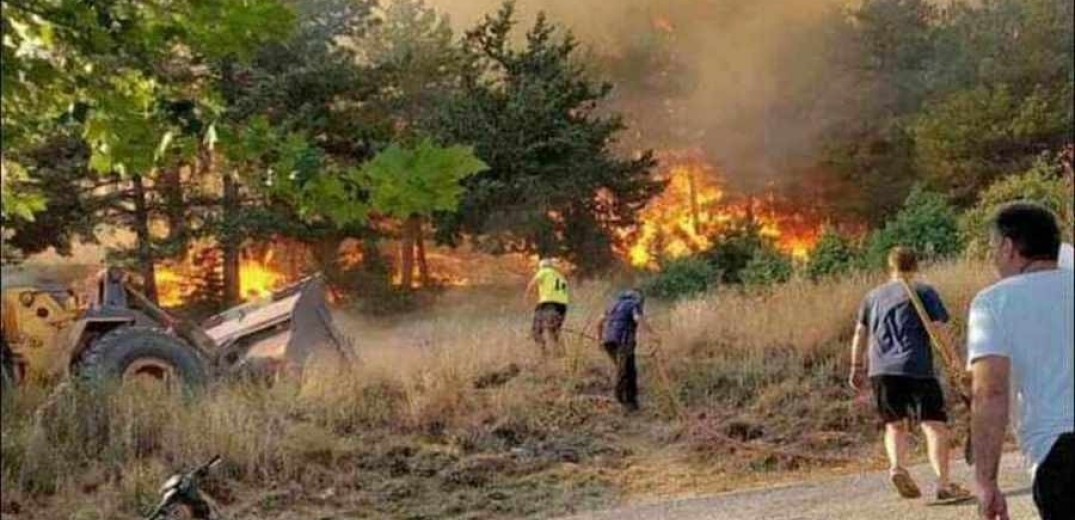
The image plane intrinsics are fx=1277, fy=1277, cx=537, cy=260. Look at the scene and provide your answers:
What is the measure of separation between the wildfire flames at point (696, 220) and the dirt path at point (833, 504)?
7237mm

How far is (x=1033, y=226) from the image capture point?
2.99 meters

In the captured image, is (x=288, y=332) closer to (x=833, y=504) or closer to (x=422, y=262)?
(x=422, y=262)

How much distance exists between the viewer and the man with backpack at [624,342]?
386 inches

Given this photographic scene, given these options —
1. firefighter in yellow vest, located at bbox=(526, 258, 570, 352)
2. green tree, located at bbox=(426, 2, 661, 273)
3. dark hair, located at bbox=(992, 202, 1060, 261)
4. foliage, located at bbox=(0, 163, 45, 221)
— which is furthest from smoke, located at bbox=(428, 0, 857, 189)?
foliage, located at bbox=(0, 163, 45, 221)

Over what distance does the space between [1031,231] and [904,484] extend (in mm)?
3567

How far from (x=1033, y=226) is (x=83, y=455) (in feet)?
19.5

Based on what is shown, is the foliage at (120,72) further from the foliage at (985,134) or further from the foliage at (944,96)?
the foliage at (985,134)

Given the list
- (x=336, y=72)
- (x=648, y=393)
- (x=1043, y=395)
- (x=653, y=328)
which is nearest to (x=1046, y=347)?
(x=1043, y=395)

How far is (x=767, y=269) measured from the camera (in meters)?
15.2

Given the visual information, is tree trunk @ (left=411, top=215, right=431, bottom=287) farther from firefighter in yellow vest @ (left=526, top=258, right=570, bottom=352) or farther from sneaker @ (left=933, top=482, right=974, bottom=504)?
sneaker @ (left=933, top=482, right=974, bottom=504)

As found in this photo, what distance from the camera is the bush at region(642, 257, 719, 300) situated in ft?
47.5

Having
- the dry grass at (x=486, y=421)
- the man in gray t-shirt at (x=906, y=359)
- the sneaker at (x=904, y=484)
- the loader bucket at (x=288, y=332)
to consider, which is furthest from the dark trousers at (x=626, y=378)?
the man in gray t-shirt at (x=906, y=359)

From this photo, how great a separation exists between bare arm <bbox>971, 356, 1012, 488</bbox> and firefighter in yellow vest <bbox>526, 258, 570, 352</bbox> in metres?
7.76

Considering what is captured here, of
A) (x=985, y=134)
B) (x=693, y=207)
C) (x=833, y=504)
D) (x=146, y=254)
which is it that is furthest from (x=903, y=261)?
(x=985, y=134)
